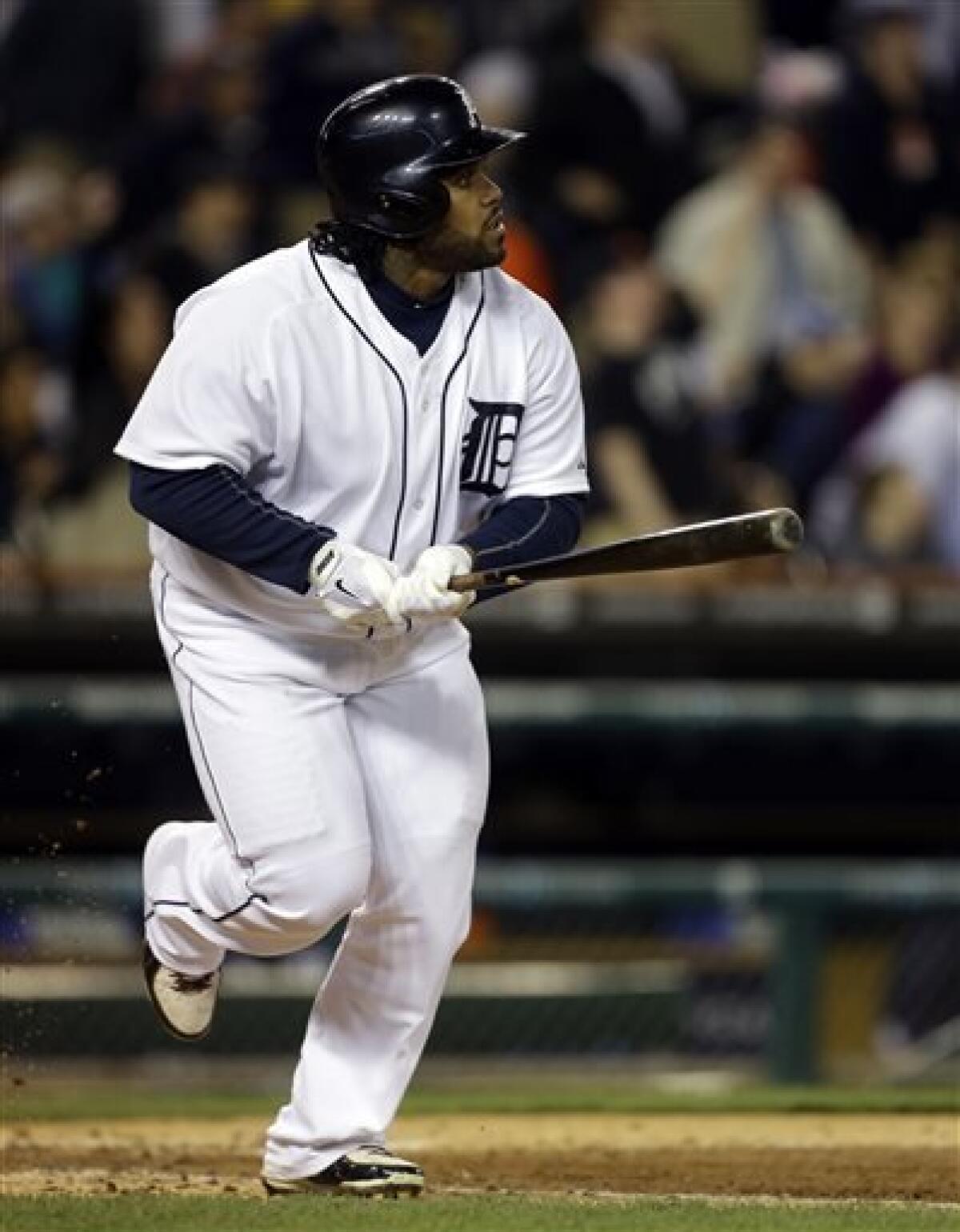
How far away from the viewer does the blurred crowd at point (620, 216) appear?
874 centimetres

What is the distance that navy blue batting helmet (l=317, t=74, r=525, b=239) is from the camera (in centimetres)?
427

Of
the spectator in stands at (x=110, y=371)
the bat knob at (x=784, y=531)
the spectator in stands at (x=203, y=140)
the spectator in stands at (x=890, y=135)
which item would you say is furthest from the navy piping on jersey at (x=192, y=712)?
the spectator in stands at (x=890, y=135)

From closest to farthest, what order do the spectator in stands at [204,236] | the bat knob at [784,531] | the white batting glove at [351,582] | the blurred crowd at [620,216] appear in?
1. the bat knob at [784,531]
2. the white batting glove at [351,582]
3. the blurred crowd at [620,216]
4. the spectator in stands at [204,236]

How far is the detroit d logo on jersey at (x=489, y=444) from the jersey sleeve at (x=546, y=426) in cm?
3

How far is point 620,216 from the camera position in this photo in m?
9.54

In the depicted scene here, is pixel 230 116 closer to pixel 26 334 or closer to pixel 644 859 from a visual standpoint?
pixel 26 334

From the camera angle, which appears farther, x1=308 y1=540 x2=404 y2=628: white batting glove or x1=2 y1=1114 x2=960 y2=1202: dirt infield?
x1=2 y1=1114 x2=960 y2=1202: dirt infield

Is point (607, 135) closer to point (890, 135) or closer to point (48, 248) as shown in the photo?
point (890, 135)

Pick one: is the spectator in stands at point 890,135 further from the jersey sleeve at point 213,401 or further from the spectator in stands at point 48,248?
the jersey sleeve at point 213,401

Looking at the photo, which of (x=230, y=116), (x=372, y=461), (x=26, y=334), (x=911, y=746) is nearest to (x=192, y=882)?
(x=372, y=461)

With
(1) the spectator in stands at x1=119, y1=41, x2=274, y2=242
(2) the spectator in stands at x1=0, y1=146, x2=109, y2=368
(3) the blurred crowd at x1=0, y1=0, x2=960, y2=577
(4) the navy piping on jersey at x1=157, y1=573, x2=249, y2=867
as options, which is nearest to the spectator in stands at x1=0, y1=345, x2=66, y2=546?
(3) the blurred crowd at x1=0, y1=0, x2=960, y2=577

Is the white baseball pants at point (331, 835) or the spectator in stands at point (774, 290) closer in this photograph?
the white baseball pants at point (331, 835)

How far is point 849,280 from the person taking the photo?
9703mm

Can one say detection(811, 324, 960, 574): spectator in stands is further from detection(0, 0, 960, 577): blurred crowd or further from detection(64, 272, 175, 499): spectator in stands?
detection(64, 272, 175, 499): spectator in stands
